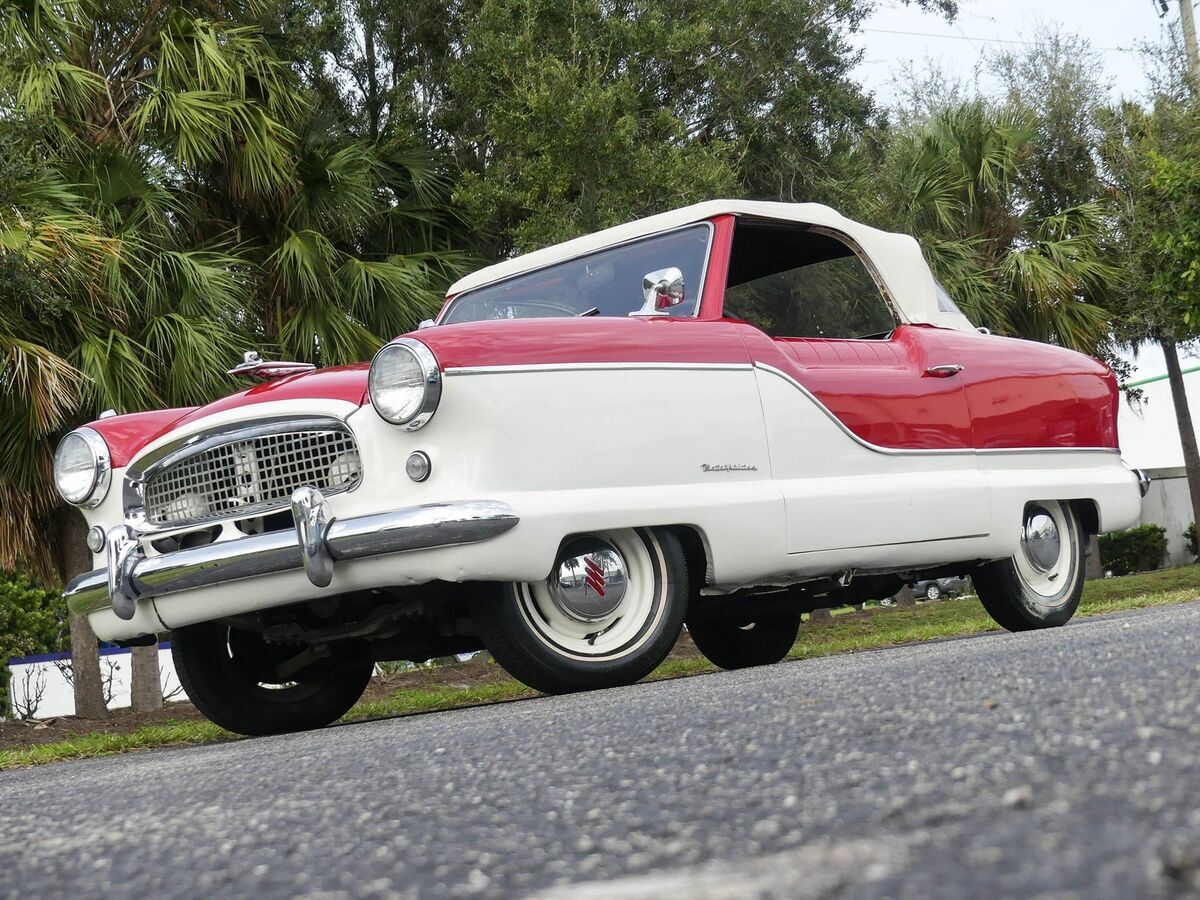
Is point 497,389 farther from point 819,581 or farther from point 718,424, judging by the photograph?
point 819,581

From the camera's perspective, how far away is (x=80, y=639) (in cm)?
941

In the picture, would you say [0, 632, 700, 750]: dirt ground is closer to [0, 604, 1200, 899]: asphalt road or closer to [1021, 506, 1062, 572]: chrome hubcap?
[1021, 506, 1062, 572]: chrome hubcap

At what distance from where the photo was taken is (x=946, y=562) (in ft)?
17.3

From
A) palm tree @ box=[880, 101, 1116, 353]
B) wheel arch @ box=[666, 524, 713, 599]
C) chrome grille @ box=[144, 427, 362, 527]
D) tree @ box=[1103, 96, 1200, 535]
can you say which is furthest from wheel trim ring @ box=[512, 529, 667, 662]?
tree @ box=[1103, 96, 1200, 535]

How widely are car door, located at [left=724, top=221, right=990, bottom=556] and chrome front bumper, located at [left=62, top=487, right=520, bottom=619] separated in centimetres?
120

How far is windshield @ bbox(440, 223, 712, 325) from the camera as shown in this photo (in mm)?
4910

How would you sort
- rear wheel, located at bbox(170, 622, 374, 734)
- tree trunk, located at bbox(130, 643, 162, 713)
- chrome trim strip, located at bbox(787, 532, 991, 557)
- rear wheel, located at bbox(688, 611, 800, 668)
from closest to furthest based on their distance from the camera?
chrome trim strip, located at bbox(787, 532, 991, 557)
rear wheel, located at bbox(170, 622, 374, 734)
rear wheel, located at bbox(688, 611, 800, 668)
tree trunk, located at bbox(130, 643, 162, 713)

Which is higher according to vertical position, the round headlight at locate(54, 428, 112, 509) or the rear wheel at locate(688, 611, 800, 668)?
the round headlight at locate(54, 428, 112, 509)

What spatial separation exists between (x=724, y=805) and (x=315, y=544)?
2384 millimetres

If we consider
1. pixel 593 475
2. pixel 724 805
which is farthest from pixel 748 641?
pixel 724 805

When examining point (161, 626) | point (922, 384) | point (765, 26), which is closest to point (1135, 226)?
point (765, 26)

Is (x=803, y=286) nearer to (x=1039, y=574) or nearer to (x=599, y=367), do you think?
(x=1039, y=574)

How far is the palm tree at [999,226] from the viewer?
1366cm

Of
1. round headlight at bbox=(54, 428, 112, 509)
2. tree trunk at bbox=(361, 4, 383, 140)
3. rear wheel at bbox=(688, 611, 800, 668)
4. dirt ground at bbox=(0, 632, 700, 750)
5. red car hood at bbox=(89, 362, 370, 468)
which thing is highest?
tree trunk at bbox=(361, 4, 383, 140)
